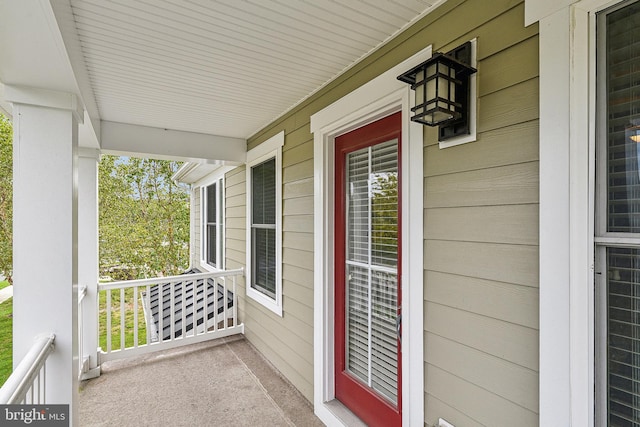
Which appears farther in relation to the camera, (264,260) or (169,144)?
(264,260)

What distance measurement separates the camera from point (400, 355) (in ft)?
6.15

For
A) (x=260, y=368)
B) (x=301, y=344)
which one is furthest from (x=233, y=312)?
(x=301, y=344)

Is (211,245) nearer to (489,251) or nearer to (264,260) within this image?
(264,260)

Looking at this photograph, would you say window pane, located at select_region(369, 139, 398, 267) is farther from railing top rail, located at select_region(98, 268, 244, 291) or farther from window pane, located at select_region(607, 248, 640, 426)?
railing top rail, located at select_region(98, 268, 244, 291)

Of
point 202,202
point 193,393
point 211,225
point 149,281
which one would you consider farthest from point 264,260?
point 202,202

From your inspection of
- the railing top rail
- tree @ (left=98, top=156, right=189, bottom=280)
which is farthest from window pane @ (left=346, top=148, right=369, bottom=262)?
tree @ (left=98, top=156, right=189, bottom=280)

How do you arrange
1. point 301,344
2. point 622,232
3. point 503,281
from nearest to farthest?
point 622,232 → point 503,281 → point 301,344

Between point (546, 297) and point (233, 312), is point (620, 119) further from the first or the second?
point (233, 312)

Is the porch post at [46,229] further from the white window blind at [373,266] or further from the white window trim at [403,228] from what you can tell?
the white window blind at [373,266]

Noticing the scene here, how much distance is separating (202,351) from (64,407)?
85.2 inches

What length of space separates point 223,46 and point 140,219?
288 inches

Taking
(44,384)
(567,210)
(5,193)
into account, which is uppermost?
(5,193)

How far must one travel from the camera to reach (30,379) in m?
1.38

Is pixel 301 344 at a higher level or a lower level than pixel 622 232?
lower
